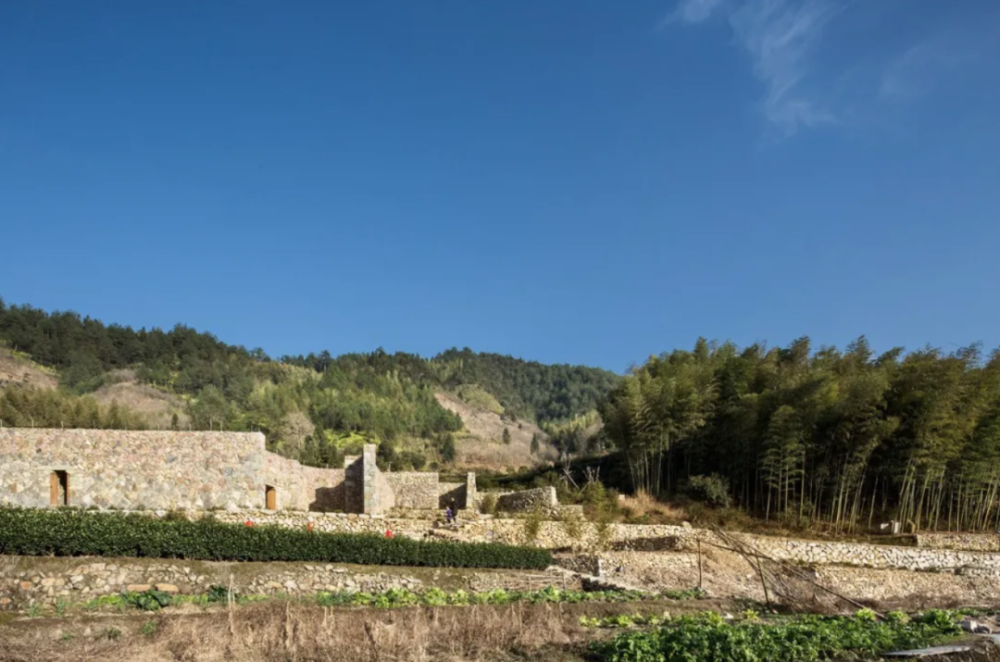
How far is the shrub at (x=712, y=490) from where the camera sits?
103 feet

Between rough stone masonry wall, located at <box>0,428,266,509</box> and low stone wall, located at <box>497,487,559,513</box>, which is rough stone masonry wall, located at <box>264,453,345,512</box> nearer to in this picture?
rough stone masonry wall, located at <box>0,428,266,509</box>

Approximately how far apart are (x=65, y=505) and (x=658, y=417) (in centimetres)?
2248

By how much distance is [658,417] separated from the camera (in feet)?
107

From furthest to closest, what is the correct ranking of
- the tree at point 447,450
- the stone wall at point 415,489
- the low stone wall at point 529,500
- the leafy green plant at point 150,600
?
1. the tree at point 447,450
2. the stone wall at point 415,489
3. the low stone wall at point 529,500
4. the leafy green plant at point 150,600

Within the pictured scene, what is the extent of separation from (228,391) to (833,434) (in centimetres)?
6209

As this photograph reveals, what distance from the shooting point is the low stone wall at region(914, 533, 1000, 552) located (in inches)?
1093

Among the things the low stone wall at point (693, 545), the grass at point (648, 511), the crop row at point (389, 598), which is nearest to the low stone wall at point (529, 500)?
the low stone wall at point (693, 545)

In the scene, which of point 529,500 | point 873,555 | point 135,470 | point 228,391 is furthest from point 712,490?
point 228,391

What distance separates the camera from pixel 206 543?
56.4 feet

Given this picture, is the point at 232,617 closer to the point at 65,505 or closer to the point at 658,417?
the point at 65,505

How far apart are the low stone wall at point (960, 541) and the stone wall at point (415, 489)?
65.5ft

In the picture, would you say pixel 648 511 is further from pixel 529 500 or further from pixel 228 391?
pixel 228 391

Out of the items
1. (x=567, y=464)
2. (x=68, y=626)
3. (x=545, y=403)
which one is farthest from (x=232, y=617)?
(x=545, y=403)

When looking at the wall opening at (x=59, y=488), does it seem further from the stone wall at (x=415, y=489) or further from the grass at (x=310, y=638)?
the stone wall at (x=415, y=489)
